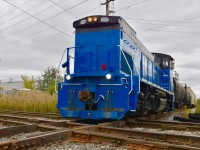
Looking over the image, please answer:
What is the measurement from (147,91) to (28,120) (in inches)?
168

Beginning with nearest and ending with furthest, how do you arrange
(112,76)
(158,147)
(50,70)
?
(158,147) < (112,76) < (50,70)

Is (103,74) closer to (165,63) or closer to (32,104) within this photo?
(165,63)

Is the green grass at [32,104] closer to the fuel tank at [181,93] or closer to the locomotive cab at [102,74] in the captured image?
the locomotive cab at [102,74]

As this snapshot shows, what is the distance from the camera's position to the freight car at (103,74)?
6949mm

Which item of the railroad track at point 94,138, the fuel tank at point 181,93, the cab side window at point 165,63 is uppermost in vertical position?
the cab side window at point 165,63

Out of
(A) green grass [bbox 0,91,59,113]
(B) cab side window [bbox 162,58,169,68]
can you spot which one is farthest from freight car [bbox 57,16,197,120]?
(A) green grass [bbox 0,91,59,113]

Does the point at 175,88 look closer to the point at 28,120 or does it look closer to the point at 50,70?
the point at 28,120

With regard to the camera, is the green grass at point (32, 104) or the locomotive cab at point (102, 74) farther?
the green grass at point (32, 104)

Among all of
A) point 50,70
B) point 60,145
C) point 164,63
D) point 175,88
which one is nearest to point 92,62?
point 60,145

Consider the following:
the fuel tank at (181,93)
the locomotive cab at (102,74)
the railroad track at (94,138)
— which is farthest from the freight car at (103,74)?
the fuel tank at (181,93)

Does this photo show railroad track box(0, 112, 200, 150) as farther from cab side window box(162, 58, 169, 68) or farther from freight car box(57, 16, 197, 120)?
cab side window box(162, 58, 169, 68)

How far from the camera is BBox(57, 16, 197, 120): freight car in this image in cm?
695

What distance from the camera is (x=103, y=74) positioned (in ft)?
23.8

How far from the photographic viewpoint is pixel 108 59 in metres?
7.92
